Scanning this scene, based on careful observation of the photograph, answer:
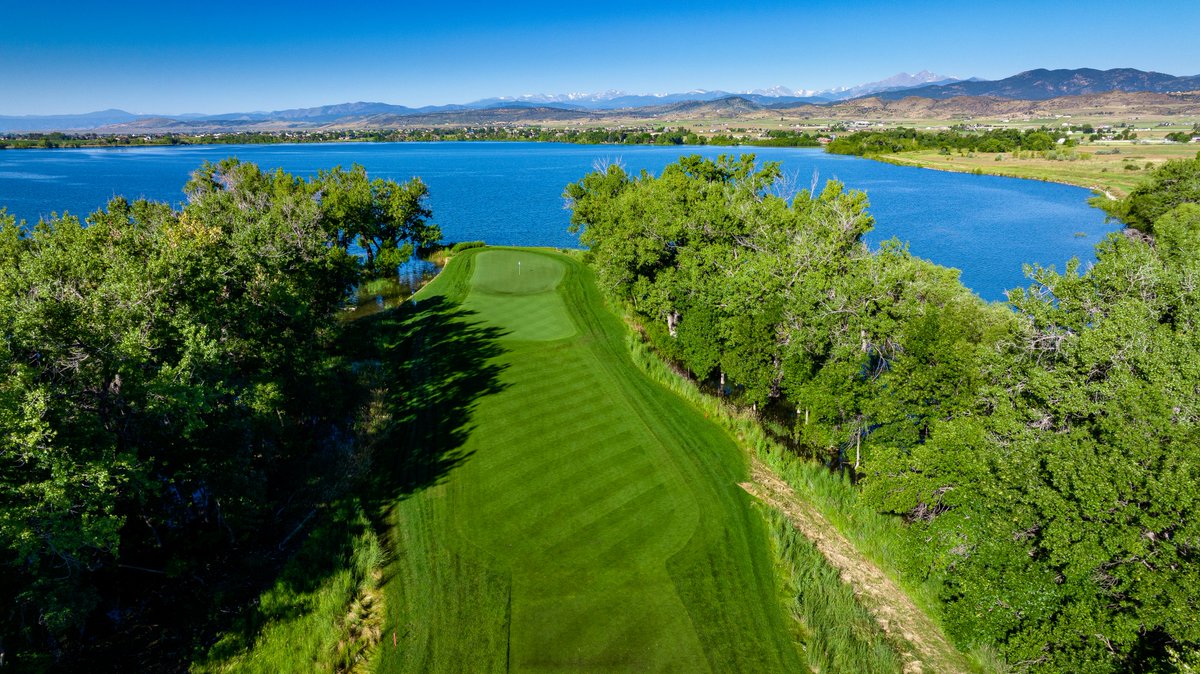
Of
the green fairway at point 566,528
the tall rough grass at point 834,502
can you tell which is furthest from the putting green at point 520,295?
the tall rough grass at point 834,502

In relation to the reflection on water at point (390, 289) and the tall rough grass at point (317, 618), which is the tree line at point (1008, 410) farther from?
the reflection on water at point (390, 289)

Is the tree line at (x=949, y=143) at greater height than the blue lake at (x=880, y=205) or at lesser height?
greater

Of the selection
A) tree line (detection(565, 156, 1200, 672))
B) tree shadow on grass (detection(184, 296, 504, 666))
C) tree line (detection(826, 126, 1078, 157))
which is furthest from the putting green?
tree line (detection(826, 126, 1078, 157))

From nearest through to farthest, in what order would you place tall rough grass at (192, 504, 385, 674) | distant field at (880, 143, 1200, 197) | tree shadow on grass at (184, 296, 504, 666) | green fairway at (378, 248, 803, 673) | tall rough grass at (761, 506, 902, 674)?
1. tall rough grass at (192, 504, 385, 674)
2. tall rough grass at (761, 506, 902, 674)
3. green fairway at (378, 248, 803, 673)
4. tree shadow on grass at (184, 296, 504, 666)
5. distant field at (880, 143, 1200, 197)

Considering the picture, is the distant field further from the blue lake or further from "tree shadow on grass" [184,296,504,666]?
"tree shadow on grass" [184,296,504,666]

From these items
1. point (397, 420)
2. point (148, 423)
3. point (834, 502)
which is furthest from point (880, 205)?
point (148, 423)

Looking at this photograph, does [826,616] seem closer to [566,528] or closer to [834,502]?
[834,502]

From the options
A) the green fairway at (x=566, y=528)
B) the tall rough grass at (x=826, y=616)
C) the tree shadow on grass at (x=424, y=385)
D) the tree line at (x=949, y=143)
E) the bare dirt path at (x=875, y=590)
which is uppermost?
the tree line at (x=949, y=143)
